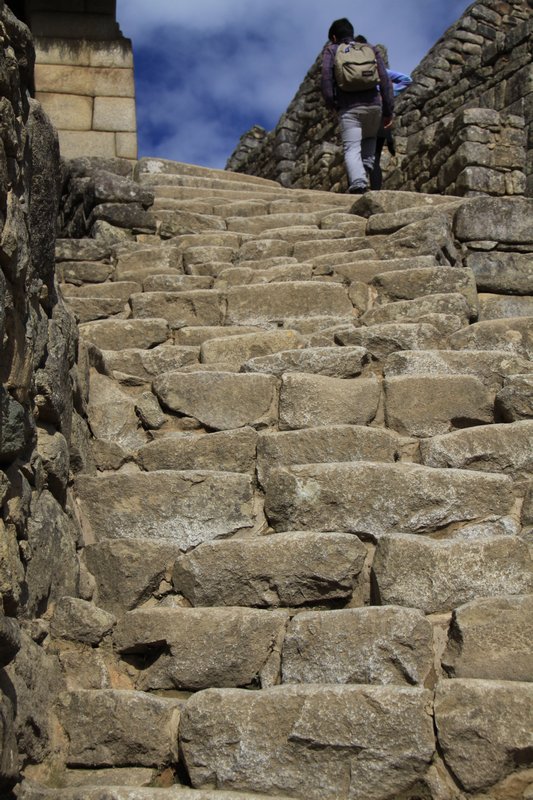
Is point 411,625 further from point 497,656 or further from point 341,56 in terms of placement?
point 341,56

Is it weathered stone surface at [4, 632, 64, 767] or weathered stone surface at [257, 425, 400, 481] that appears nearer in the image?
weathered stone surface at [4, 632, 64, 767]

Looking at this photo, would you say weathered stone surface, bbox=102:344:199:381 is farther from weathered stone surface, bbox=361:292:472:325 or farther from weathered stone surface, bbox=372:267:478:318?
weathered stone surface, bbox=372:267:478:318

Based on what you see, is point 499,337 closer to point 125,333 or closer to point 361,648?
point 125,333

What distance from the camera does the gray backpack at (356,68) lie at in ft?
27.1

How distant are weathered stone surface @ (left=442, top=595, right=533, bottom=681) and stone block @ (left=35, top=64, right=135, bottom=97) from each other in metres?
7.37

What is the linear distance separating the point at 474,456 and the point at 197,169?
676cm

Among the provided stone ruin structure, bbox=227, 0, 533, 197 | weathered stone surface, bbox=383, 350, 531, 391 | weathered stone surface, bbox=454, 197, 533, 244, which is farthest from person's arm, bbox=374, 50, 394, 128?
weathered stone surface, bbox=383, 350, 531, 391

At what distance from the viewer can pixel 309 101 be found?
14.0 metres

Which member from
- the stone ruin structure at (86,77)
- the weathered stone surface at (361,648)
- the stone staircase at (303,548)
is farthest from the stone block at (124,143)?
the weathered stone surface at (361,648)

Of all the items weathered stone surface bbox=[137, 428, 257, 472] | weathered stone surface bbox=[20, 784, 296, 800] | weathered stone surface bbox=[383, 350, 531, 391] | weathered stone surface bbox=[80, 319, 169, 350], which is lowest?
weathered stone surface bbox=[20, 784, 296, 800]

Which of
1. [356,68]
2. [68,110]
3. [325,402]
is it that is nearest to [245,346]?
[325,402]

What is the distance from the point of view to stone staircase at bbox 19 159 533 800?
2.26 meters

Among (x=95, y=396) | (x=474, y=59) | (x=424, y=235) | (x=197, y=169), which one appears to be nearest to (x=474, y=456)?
(x=95, y=396)

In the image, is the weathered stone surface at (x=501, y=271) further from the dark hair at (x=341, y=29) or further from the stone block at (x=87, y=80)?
the stone block at (x=87, y=80)
